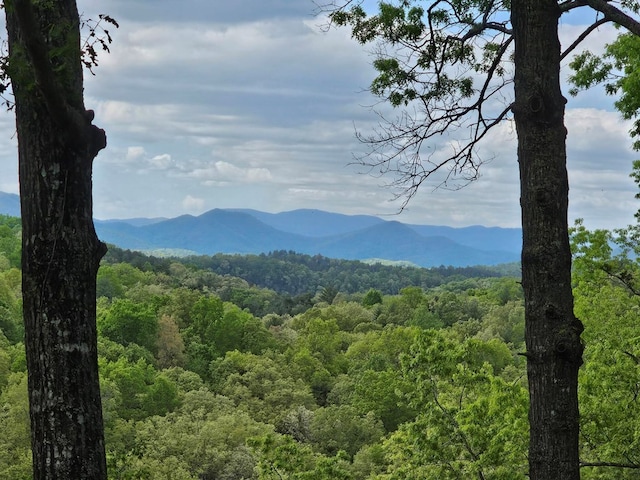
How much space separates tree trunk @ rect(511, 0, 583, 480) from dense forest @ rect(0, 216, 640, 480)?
62.8 inches

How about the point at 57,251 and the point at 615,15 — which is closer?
the point at 57,251

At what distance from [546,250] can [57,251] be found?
2.38 meters

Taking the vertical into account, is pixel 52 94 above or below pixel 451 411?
above

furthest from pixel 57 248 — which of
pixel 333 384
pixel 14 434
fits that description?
pixel 333 384

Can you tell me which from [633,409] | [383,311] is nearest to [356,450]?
[633,409]

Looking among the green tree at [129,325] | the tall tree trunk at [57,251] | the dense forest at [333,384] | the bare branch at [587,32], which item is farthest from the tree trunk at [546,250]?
the green tree at [129,325]

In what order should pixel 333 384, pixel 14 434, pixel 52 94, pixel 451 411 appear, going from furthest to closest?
pixel 333 384 < pixel 14 434 < pixel 451 411 < pixel 52 94

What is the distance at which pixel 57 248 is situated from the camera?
9.64 feet

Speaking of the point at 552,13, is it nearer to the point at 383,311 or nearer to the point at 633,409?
the point at 633,409

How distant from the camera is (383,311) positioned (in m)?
69.4

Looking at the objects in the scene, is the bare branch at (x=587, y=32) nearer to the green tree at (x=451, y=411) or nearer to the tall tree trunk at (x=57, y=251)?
the tall tree trunk at (x=57, y=251)

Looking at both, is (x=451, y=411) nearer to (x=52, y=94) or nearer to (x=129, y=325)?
(x=52, y=94)

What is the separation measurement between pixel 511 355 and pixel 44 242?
135 feet

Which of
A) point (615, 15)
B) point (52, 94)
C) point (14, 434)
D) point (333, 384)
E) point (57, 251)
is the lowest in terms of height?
point (333, 384)
